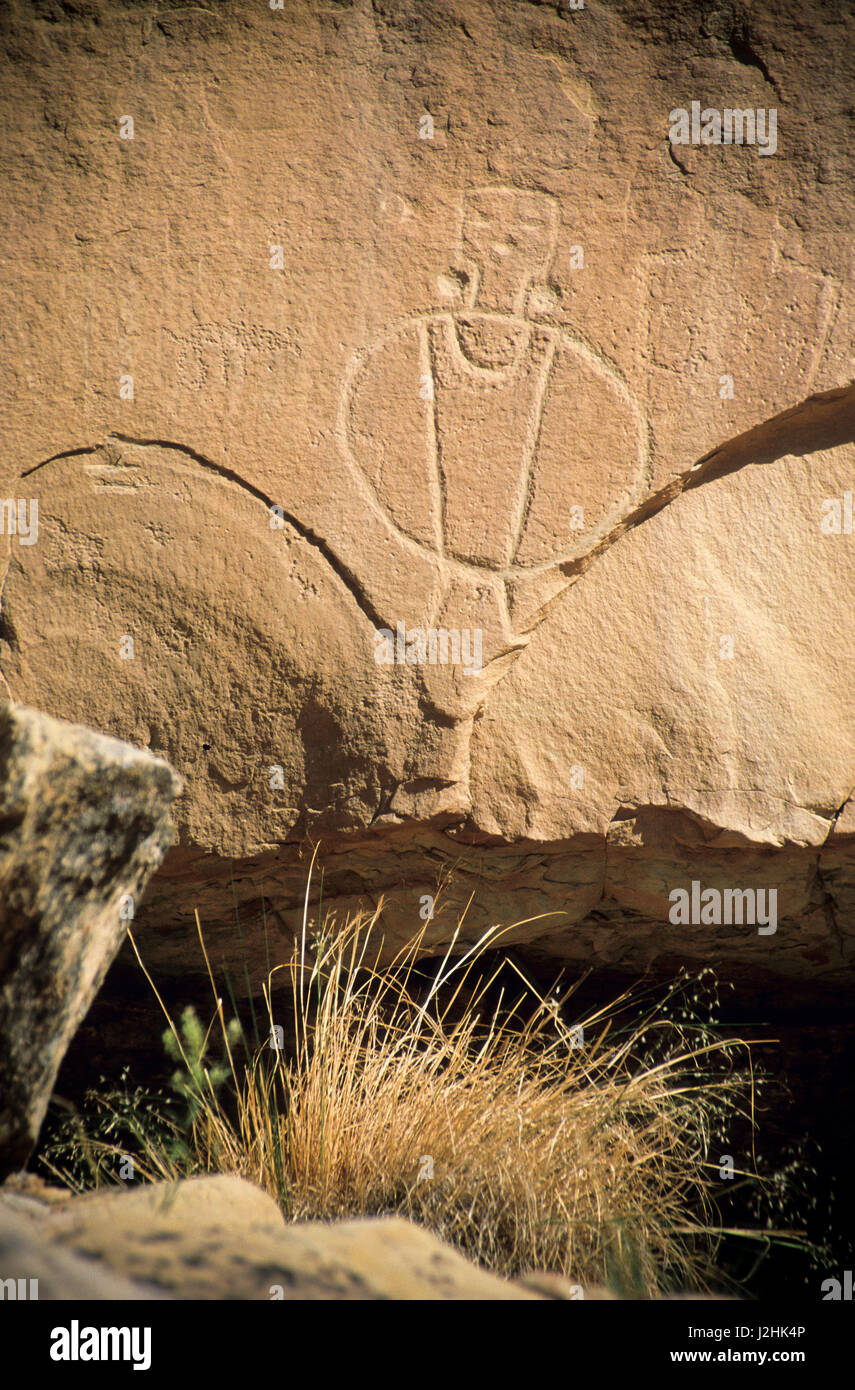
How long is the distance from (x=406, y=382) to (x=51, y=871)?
140cm

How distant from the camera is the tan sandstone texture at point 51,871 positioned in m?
1.32

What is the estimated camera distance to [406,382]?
7.47 ft

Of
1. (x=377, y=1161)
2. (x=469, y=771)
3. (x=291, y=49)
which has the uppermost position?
(x=291, y=49)

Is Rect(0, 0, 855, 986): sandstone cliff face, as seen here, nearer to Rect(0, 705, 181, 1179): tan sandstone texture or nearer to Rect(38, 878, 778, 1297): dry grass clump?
Rect(38, 878, 778, 1297): dry grass clump

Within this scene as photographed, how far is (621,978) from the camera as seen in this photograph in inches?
113

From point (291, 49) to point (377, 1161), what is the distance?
8.23 feet

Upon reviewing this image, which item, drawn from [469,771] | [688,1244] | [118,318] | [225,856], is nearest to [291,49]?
[118,318]

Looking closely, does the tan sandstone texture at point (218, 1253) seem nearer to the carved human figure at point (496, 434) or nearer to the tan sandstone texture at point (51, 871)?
the tan sandstone texture at point (51, 871)

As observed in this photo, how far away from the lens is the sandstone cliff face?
7.38ft

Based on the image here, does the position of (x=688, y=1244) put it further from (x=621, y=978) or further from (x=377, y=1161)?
(x=377, y=1161)

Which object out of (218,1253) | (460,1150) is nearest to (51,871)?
(218,1253)

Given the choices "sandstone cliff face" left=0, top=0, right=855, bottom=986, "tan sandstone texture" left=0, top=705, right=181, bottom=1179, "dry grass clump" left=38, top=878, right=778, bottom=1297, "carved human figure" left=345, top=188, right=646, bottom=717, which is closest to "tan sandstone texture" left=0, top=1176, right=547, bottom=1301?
"tan sandstone texture" left=0, top=705, right=181, bottom=1179

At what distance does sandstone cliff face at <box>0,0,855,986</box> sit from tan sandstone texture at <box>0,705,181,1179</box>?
2.74ft

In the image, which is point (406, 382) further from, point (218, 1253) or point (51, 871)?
point (218, 1253)
